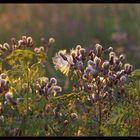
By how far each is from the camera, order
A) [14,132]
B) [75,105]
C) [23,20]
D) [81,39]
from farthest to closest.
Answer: [23,20] → [81,39] → [75,105] → [14,132]

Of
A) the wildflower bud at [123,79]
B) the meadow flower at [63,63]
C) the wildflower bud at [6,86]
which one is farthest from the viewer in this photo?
the meadow flower at [63,63]

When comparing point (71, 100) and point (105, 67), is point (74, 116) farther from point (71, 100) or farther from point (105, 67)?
point (105, 67)

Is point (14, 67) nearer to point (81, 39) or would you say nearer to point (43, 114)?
point (43, 114)

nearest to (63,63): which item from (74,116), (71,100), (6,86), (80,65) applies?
(80,65)

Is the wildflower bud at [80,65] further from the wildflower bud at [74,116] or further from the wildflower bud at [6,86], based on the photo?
the wildflower bud at [6,86]

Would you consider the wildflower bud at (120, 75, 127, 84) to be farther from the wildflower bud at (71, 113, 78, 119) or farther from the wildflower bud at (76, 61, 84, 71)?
the wildflower bud at (71, 113, 78, 119)

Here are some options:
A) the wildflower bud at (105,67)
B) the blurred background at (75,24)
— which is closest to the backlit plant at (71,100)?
the wildflower bud at (105,67)

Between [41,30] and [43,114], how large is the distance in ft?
24.7

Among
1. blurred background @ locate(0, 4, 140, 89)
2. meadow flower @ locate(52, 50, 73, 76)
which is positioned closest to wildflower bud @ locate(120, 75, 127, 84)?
meadow flower @ locate(52, 50, 73, 76)

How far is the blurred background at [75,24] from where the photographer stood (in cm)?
1105

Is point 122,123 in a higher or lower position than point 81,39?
lower

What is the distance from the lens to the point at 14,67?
14.1 ft

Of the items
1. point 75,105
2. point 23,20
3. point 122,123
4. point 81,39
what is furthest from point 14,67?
point 23,20

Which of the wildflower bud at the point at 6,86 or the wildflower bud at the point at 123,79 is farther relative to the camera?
the wildflower bud at the point at 123,79
